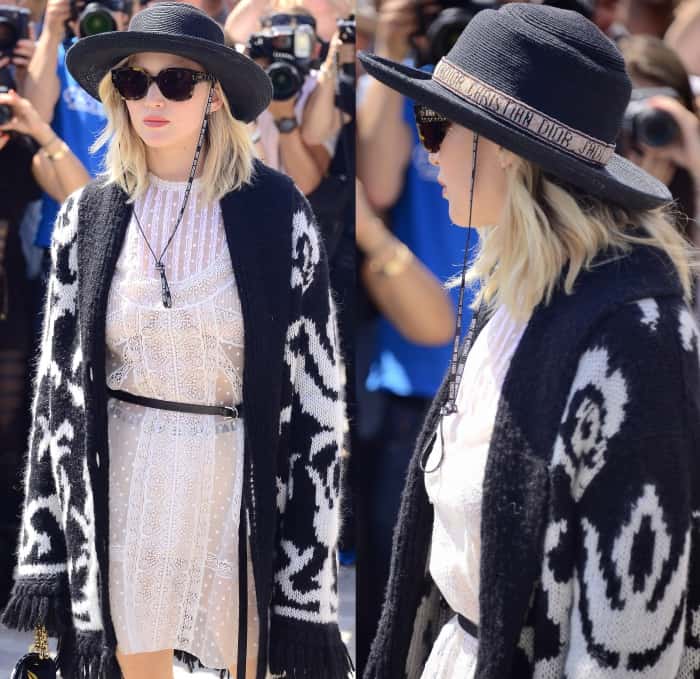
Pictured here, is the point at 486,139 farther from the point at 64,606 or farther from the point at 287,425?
the point at 64,606

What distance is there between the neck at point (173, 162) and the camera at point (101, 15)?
1.38m

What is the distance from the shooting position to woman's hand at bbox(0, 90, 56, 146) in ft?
12.2

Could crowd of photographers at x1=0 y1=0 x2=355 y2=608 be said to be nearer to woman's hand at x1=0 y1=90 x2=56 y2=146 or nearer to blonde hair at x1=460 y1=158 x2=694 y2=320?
woman's hand at x1=0 y1=90 x2=56 y2=146

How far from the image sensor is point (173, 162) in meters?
2.47

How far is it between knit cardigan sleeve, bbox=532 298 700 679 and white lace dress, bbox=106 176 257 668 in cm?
111

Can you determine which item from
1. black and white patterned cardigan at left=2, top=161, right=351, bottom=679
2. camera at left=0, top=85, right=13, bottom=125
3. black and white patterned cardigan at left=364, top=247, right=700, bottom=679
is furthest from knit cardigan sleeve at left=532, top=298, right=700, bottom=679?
camera at left=0, top=85, right=13, bottom=125

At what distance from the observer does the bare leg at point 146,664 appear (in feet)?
7.88

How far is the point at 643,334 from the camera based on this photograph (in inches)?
52.9

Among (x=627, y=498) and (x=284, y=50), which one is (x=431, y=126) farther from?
(x=284, y=50)

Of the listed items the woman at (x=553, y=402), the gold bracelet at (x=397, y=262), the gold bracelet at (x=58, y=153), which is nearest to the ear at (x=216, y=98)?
the gold bracelet at (x=397, y=262)

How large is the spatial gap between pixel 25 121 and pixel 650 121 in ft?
6.94

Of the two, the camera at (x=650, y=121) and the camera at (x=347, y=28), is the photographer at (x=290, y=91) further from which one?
the camera at (x=650, y=121)

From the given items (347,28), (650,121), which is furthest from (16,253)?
(650,121)

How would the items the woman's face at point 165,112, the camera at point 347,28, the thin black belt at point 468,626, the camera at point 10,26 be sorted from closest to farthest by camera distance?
the thin black belt at point 468,626, the woman's face at point 165,112, the camera at point 10,26, the camera at point 347,28
